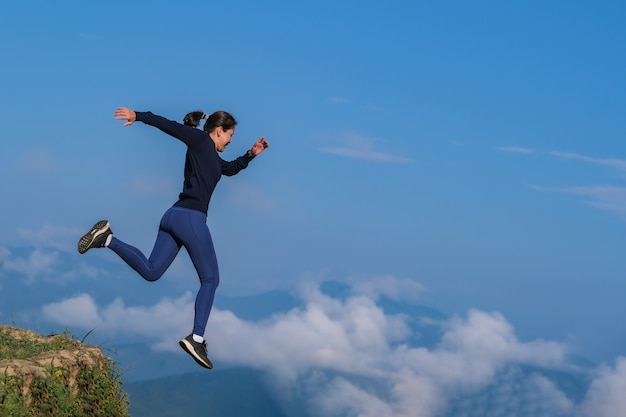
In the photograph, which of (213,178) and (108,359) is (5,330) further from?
(213,178)

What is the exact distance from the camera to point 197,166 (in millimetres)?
11711

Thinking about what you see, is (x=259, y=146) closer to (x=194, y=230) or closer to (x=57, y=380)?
(x=194, y=230)

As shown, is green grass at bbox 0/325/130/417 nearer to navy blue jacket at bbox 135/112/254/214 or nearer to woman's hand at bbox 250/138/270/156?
navy blue jacket at bbox 135/112/254/214

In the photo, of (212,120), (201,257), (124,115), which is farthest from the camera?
(212,120)

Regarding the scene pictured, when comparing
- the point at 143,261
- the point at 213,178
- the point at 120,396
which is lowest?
the point at 120,396

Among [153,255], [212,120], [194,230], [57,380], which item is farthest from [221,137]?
Result: [57,380]

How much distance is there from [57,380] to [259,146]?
3706mm

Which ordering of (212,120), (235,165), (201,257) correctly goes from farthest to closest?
(235,165), (212,120), (201,257)

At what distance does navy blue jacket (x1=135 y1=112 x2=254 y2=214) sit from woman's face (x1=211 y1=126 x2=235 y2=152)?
0.36 ft

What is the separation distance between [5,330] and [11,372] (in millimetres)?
2989

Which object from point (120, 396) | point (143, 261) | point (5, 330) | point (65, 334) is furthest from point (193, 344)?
point (5, 330)

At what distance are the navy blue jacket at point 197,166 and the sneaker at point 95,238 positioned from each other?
88 centimetres

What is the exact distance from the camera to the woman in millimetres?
11703

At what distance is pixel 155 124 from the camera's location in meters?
11.4
